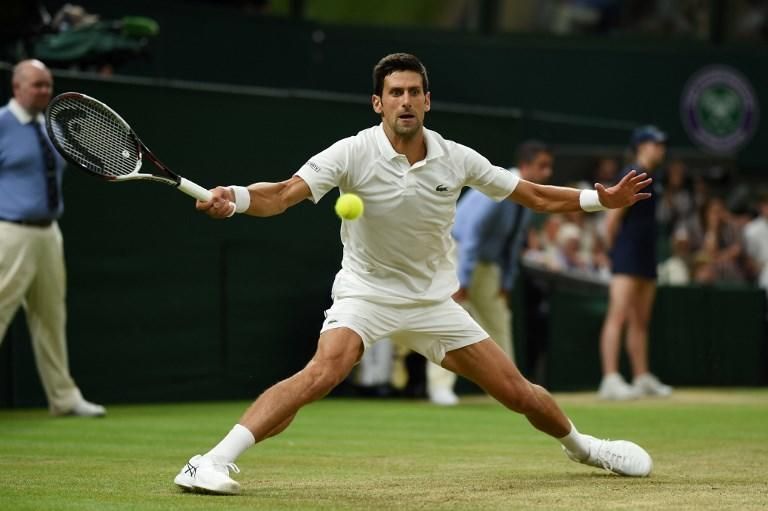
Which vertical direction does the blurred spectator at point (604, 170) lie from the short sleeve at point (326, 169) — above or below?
above

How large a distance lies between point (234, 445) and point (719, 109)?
55.7ft

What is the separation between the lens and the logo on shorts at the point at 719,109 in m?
22.2

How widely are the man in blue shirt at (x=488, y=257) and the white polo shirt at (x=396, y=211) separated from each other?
5.61 metres

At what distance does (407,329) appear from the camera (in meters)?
7.22

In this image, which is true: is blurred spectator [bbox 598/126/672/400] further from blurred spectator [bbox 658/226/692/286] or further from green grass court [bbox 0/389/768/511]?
blurred spectator [bbox 658/226/692/286]

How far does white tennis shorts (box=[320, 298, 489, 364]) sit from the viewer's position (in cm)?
704

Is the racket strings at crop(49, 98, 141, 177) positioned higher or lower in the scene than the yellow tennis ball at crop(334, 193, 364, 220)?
higher

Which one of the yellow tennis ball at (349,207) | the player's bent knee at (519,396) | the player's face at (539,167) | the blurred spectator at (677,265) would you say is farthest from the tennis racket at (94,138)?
the blurred spectator at (677,265)

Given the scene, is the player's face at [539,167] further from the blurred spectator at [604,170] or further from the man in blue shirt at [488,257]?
the blurred spectator at [604,170]

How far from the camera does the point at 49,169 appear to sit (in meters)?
10.8

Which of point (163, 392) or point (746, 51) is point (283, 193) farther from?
point (746, 51)

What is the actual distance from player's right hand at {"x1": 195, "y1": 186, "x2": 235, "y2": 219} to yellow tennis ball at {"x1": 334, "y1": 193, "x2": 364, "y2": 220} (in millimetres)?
479

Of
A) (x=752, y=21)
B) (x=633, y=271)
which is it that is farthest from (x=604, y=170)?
(x=752, y=21)

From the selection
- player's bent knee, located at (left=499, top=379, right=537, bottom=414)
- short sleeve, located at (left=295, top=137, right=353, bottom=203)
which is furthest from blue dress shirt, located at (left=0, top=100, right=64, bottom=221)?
player's bent knee, located at (left=499, top=379, right=537, bottom=414)
